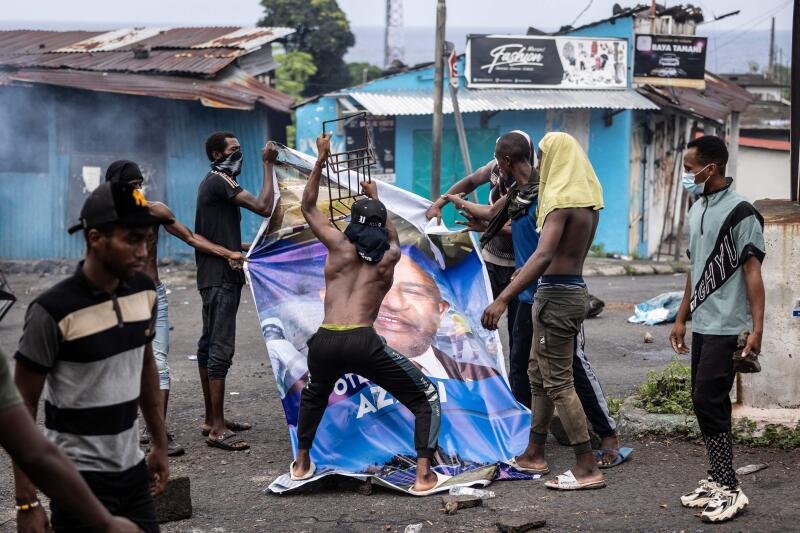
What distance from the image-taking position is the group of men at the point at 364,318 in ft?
10.5

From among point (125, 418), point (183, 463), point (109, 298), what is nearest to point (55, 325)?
point (109, 298)

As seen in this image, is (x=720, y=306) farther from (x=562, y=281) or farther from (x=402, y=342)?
(x=402, y=342)

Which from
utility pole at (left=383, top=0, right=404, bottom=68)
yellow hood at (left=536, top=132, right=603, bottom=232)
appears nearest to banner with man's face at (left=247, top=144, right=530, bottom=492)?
yellow hood at (left=536, top=132, right=603, bottom=232)

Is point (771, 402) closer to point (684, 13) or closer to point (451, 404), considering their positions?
point (451, 404)

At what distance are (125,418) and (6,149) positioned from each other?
48.4 ft

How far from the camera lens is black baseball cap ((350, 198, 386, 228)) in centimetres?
545

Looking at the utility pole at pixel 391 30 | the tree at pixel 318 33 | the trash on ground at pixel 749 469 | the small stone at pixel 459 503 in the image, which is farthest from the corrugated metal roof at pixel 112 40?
the utility pole at pixel 391 30

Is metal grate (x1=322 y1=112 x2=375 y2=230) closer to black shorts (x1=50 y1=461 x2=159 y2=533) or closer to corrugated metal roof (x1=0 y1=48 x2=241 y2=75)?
black shorts (x1=50 y1=461 x2=159 y2=533)

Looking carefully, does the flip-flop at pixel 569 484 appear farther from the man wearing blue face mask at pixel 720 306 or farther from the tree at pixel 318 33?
the tree at pixel 318 33

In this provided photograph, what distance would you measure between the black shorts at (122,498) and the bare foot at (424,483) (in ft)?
7.22

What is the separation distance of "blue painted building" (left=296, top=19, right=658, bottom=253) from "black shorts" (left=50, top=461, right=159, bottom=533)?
1575 centimetres

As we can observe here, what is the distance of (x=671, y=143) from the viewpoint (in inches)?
902

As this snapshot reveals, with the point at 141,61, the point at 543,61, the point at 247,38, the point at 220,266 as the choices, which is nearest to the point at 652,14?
the point at 543,61

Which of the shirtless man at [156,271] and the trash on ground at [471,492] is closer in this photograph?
the trash on ground at [471,492]
